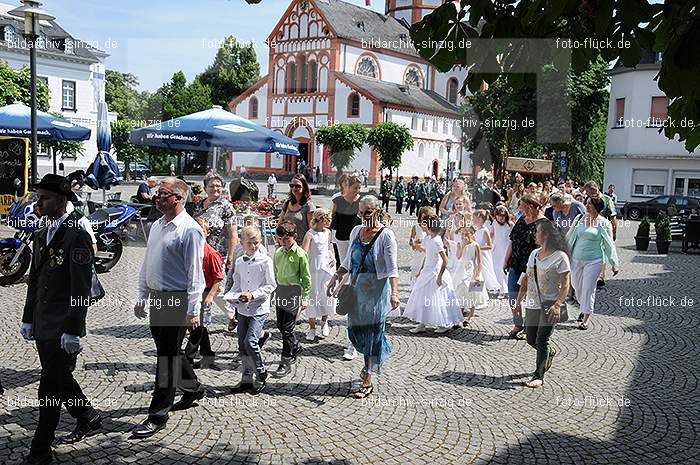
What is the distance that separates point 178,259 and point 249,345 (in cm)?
133

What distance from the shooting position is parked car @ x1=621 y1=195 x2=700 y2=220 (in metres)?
31.9

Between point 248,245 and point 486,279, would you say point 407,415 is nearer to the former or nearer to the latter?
point 248,245

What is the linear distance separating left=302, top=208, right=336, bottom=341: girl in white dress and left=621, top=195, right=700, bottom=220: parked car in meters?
26.2

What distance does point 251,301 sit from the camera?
6012 millimetres

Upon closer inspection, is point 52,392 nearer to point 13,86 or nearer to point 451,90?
point 13,86

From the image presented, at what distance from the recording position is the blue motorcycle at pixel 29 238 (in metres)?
10.2

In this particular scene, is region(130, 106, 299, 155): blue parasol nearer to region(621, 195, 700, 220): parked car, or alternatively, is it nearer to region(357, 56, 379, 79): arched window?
region(621, 195, 700, 220): parked car

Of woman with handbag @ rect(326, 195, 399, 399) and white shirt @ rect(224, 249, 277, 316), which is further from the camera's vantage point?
woman with handbag @ rect(326, 195, 399, 399)

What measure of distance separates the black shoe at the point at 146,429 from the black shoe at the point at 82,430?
0.91 feet

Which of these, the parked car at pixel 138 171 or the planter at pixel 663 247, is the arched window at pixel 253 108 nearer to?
the parked car at pixel 138 171

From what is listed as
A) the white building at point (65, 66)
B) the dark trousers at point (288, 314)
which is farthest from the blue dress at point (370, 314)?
the white building at point (65, 66)

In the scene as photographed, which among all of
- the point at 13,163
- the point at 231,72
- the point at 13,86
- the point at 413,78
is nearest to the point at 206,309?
the point at 13,163

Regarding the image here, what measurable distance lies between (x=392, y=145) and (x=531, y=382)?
4360 centimetres

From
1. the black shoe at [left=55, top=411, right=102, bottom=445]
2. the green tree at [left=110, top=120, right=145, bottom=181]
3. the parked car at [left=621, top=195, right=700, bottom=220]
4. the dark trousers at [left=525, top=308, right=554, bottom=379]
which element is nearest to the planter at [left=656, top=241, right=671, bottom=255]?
the parked car at [left=621, top=195, right=700, bottom=220]
